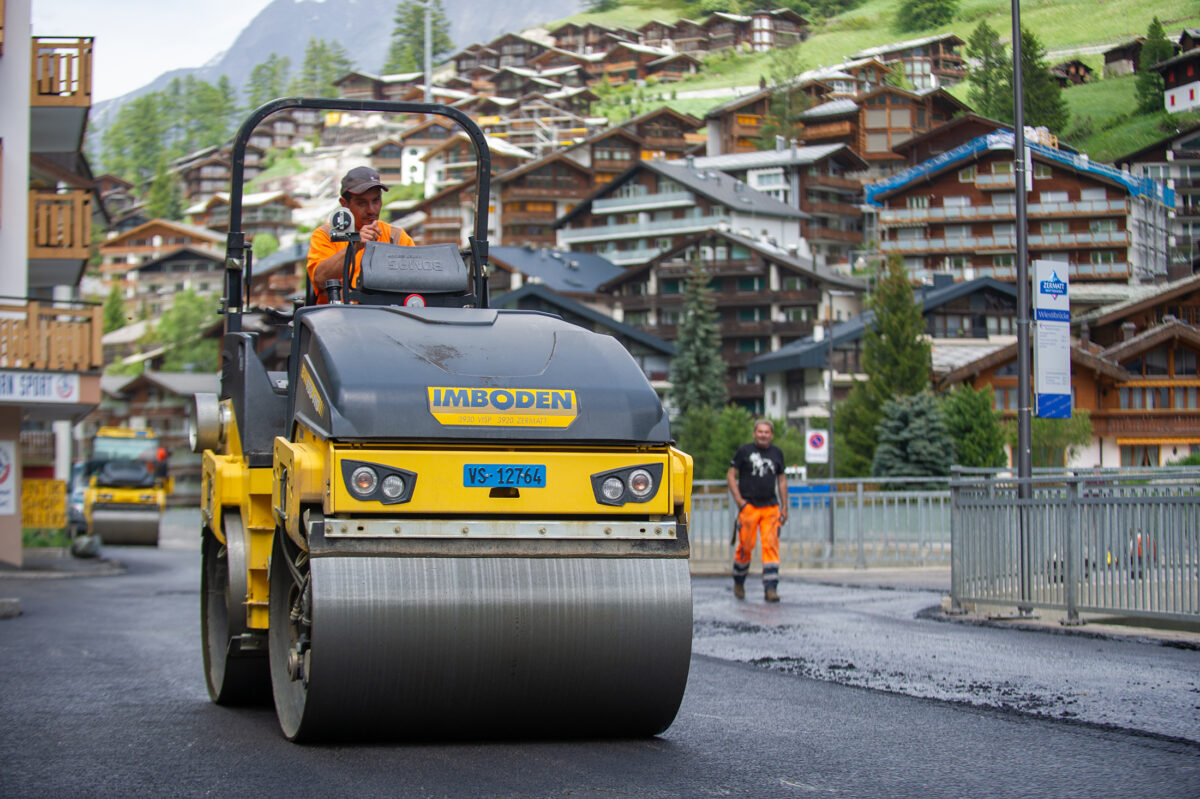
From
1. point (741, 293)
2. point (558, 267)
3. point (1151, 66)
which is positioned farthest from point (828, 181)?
point (1151, 66)

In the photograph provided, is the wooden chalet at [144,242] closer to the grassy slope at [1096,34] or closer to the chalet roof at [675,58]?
the chalet roof at [675,58]

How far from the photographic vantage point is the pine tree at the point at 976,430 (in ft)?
171

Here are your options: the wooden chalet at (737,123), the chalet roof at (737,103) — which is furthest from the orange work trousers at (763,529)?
the wooden chalet at (737,123)

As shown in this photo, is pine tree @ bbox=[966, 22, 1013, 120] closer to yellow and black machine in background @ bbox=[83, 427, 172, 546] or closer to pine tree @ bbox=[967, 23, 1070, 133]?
pine tree @ bbox=[967, 23, 1070, 133]

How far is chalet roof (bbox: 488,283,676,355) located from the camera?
3009 inches

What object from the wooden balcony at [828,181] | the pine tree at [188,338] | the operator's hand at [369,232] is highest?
the wooden balcony at [828,181]

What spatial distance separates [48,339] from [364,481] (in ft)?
70.7

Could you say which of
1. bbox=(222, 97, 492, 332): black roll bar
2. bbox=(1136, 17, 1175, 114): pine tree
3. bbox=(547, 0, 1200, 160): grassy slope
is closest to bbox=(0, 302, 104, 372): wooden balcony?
bbox=(547, 0, 1200, 160): grassy slope

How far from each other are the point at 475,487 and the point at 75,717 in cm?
294

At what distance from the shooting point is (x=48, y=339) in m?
25.5

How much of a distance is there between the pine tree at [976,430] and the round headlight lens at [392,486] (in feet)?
157

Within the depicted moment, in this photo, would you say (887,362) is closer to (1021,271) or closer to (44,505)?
(44,505)

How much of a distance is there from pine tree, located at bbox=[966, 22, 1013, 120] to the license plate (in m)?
16.9

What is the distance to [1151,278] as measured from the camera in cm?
3052
